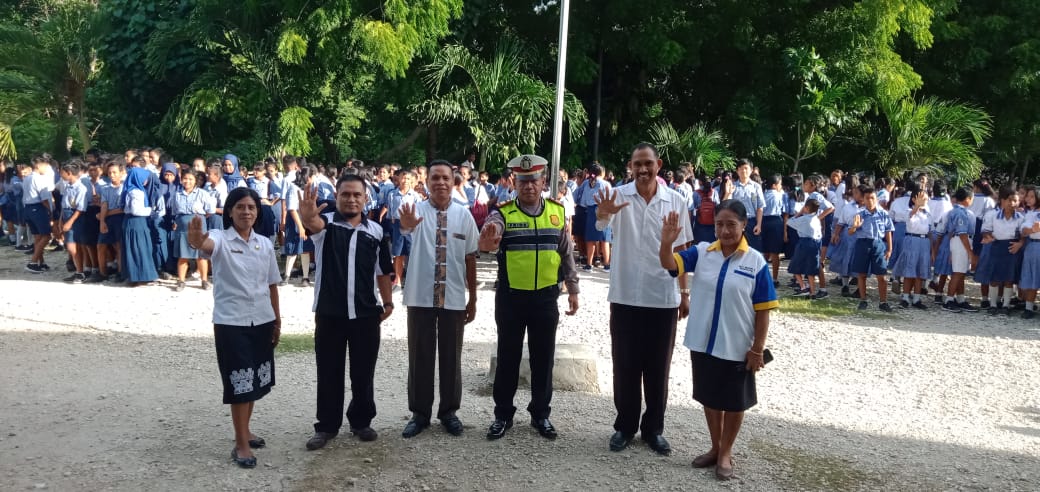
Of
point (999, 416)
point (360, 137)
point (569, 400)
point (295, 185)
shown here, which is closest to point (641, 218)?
point (569, 400)

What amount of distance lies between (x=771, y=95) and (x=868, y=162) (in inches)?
108

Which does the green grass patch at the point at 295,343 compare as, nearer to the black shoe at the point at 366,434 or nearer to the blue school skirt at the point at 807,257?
the black shoe at the point at 366,434

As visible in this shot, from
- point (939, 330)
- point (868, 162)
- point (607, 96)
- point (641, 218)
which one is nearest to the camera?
point (641, 218)

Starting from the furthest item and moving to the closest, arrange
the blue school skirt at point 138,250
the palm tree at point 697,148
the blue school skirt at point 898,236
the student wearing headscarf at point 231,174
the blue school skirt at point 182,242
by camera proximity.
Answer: the palm tree at point 697,148
the student wearing headscarf at point 231,174
the blue school skirt at point 898,236
the blue school skirt at point 138,250
the blue school skirt at point 182,242

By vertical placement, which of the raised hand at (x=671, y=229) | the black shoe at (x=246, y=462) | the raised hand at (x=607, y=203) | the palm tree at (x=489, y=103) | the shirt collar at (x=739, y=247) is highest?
the palm tree at (x=489, y=103)

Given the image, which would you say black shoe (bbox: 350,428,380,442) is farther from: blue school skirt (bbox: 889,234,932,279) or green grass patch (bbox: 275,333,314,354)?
blue school skirt (bbox: 889,234,932,279)

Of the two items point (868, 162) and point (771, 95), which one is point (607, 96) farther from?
point (868, 162)

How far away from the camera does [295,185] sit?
39.2 feet

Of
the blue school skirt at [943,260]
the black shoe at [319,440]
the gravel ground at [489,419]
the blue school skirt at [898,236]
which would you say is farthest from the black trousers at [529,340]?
the blue school skirt at [943,260]

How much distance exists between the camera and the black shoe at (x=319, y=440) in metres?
5.29

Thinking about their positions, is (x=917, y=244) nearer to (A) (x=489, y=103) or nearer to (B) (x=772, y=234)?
(B) (x=772, y=234)

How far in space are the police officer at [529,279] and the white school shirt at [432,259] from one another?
213mm

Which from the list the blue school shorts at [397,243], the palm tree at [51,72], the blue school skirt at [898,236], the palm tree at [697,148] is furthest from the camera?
the palm tree at [51,72]

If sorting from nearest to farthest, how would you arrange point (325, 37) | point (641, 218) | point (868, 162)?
point (641, 218)
point (325, 37)
point (868, 162)
